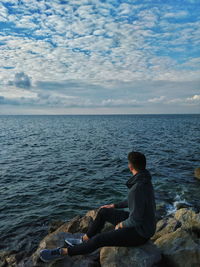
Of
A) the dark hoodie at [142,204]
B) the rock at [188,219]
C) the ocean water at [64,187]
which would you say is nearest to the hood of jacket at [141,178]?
the dark hoodie at [142,204]

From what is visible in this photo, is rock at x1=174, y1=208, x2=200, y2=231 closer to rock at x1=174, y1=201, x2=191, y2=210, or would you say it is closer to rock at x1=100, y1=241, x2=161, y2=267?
rock at x1=100, y1=241, x2=161, y2=267

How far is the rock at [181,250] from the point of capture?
6.04 metres

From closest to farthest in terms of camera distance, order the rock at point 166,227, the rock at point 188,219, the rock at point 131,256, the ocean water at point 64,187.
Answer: the rock at point 131,256 → the rock at point 166,227 → the rock at point 188,219 → the ocean water at point 64,187

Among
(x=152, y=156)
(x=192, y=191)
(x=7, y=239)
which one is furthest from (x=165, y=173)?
(x=7, y=239)

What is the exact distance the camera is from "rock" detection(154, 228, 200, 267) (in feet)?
19.8

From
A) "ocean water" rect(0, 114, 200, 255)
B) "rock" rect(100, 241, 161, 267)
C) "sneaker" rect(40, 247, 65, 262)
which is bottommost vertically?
"ocean water" rect(0, 114, 200, 255)

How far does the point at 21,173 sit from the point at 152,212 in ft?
62.0

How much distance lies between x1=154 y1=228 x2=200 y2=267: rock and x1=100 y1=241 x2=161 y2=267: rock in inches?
17.0

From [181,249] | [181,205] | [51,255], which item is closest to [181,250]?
[181,249]

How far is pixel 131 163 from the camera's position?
5934 millimetres

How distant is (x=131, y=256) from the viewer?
231 inches

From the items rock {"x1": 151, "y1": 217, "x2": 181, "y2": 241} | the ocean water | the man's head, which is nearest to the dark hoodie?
the man's head

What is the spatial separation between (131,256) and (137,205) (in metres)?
1.52

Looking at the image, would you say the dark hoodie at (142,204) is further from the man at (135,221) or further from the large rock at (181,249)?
the large rock at (181,249)
